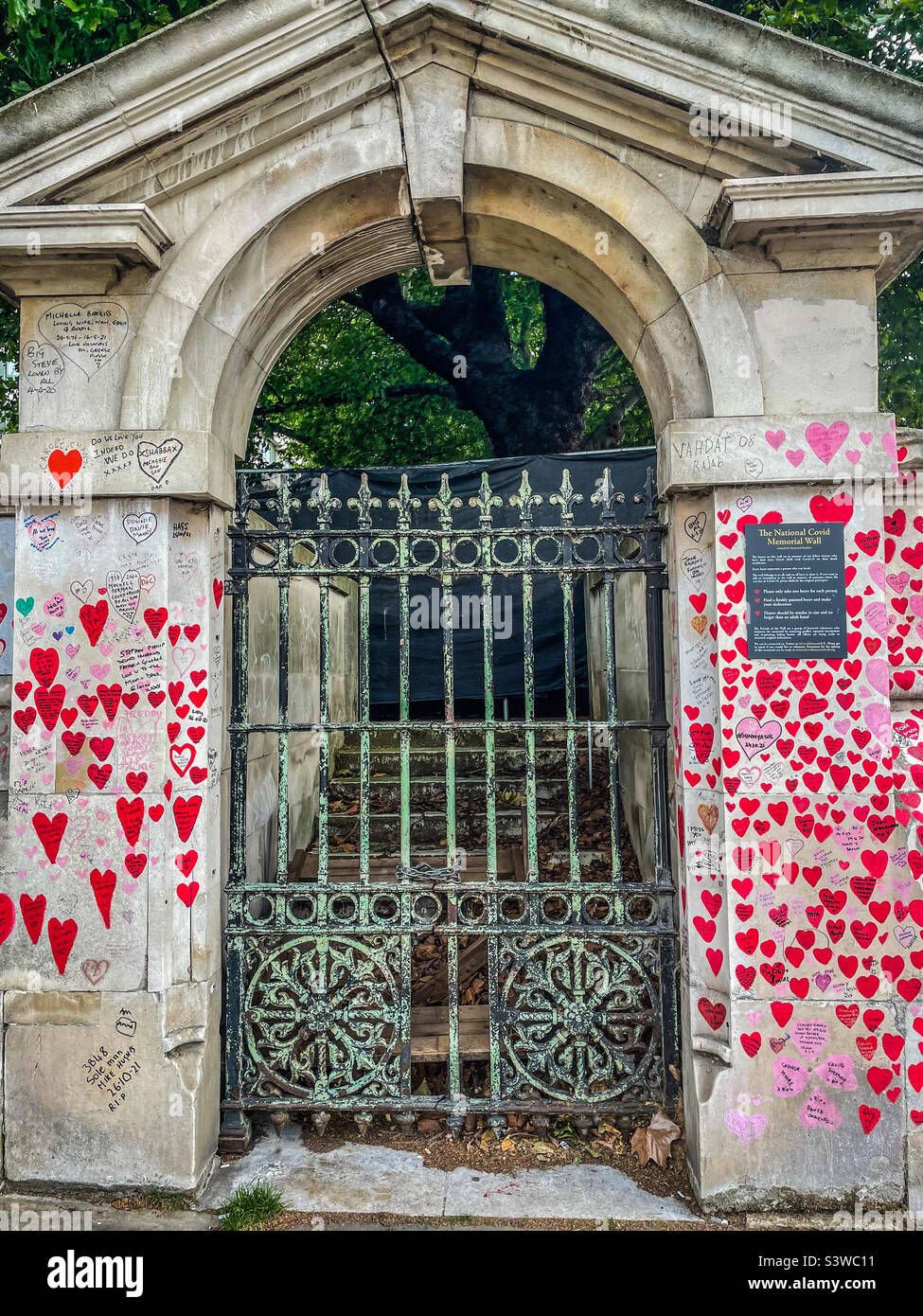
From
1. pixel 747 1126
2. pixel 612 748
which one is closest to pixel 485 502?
pixel 612 748

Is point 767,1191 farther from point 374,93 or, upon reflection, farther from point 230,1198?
point 374,93

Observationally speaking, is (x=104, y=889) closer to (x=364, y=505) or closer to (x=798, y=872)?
(x=364, y=505)

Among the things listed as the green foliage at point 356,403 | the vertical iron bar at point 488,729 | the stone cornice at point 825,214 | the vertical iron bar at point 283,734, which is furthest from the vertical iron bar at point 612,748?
the green foliage at point 356,403

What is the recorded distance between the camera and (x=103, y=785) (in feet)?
11.6

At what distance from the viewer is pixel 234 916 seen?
3.84 m

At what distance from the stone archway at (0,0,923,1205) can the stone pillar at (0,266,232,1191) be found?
0.04ft

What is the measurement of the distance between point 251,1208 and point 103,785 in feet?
6.02

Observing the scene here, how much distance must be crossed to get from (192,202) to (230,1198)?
432cm

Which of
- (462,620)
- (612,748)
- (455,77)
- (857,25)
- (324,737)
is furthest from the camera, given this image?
(462,620)

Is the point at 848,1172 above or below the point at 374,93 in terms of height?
below

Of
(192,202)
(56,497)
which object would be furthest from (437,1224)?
(192,202)
